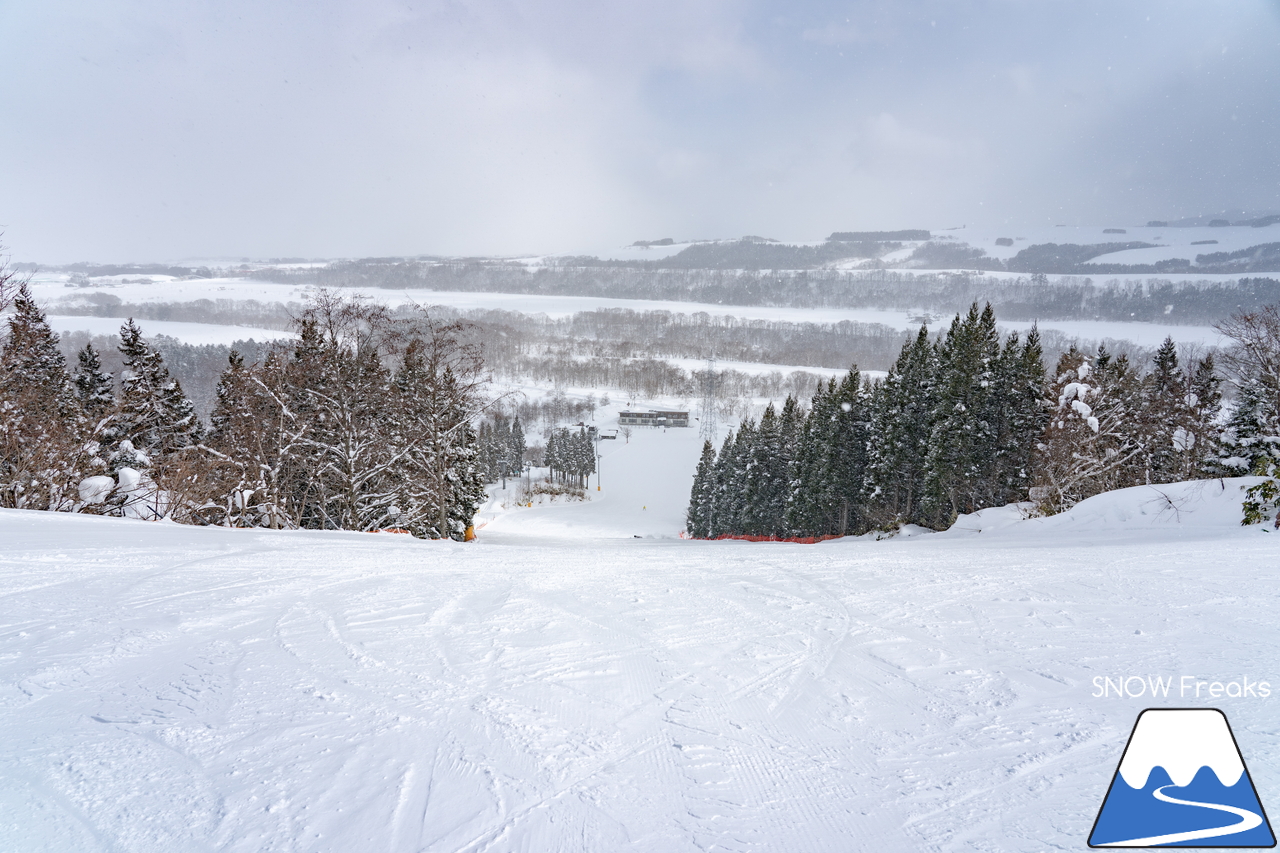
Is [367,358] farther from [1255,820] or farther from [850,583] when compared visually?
[1255,820]

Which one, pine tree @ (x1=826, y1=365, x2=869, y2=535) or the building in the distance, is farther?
the building in the distance

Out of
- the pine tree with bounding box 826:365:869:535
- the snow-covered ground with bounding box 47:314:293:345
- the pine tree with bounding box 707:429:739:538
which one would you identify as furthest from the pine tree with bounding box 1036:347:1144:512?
the snow-covered ground with bounding box 47:314:293:345

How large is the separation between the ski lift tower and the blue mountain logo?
94.2 metres

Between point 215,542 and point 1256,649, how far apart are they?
30.6 ft

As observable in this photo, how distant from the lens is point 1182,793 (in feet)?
6.36

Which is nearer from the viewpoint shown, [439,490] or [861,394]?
[439,490]

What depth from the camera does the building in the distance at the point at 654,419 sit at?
124 m

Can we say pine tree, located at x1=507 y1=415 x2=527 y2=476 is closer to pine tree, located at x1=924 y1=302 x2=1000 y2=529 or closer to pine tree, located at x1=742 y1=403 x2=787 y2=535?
pine tree, located at x1=742 y1=403 x2=787 y2=535

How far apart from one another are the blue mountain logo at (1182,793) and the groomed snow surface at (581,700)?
16 centimetres

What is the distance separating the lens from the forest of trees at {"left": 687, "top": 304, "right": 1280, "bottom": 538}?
18062mm

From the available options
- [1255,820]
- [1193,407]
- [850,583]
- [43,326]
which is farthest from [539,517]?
[1255,820]

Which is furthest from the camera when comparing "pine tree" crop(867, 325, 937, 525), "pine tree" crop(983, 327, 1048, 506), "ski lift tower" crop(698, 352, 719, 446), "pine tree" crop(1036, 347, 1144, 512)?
"ski lift tower" crop(698, 352, 719, 446)

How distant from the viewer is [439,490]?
14781 millimetres

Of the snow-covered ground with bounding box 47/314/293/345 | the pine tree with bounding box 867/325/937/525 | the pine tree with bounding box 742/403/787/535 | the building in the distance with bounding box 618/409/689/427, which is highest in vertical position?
the snow-covered ground with bounding box 47/314/293/345
